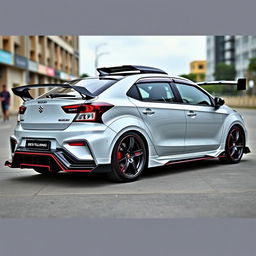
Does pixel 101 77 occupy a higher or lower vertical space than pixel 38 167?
higher

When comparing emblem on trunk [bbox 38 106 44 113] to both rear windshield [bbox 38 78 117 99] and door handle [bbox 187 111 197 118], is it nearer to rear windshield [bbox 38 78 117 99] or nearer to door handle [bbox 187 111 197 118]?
rear windshield [bbox 38 78 117 99]

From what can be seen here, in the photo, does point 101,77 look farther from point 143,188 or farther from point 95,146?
point 143,188

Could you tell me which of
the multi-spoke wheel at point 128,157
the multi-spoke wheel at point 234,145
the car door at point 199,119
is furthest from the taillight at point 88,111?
the multi-spoke wheel at point 234,145

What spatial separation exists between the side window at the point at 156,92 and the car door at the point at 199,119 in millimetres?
262

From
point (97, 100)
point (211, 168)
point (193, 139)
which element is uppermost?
point (97, 100)

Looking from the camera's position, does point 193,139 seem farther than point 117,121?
Yes

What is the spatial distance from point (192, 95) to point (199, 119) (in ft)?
1.43

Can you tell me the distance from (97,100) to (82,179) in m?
1.36

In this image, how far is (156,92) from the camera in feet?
25.4

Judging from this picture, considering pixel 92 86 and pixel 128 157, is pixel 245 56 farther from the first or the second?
pixel 128 157

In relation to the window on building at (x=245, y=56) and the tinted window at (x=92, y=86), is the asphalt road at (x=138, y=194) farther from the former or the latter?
the window on building at (x=245, y=56)

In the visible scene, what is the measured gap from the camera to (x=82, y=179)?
743cm

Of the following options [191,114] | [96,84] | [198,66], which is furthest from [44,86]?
[198,66]

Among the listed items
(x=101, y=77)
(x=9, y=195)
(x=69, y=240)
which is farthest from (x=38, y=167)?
(x=69, y=240)
